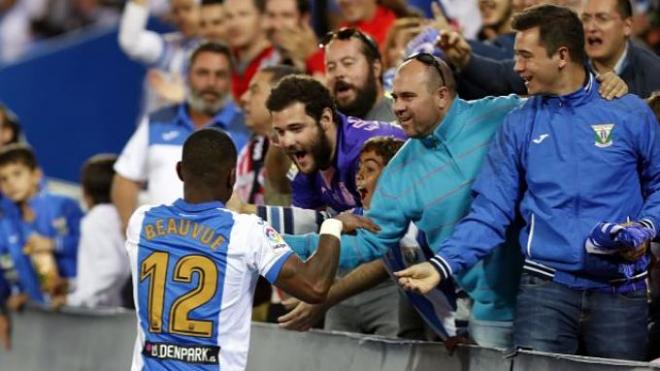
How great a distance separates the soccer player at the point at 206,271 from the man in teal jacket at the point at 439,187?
580mm

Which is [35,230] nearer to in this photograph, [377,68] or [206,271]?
[377,68]

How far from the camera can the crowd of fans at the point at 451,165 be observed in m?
6.91

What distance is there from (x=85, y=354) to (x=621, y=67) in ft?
14.5

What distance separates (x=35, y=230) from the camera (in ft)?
38.0

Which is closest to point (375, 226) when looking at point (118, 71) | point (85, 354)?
point (85, 354)

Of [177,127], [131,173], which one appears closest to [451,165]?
[177,127]

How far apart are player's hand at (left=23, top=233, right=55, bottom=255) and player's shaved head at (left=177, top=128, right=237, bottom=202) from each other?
480cm

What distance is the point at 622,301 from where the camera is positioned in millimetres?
6902

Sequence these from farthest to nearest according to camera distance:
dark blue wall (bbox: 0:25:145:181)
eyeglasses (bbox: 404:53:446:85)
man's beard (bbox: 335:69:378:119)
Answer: dark blue wall (bbox: 0:25:145:181)
man's beard (bbox: 335:69:378:119)
eyeglasses (bbox: 404:53:446:85)

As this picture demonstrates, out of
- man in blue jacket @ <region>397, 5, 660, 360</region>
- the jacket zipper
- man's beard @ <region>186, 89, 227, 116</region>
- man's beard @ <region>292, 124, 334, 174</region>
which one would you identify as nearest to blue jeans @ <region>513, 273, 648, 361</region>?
man in blue jacket @ <region>397, 5, 660, 360</region>

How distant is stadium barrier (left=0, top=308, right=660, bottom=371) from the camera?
22.8ft

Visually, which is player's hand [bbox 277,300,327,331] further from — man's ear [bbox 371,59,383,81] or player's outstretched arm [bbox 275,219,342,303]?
man's ear [bbox 371,59,383,81]

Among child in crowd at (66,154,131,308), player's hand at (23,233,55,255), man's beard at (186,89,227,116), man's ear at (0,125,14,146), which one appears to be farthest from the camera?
man's ear at (0,125,14,146)

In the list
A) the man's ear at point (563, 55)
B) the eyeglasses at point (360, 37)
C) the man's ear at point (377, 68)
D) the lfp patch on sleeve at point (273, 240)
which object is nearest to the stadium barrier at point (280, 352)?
the lfp patch on sleeve at point (273, 240)
